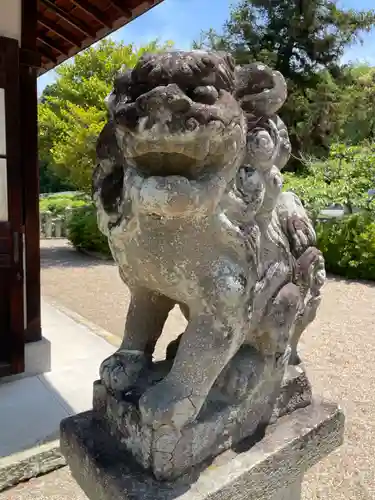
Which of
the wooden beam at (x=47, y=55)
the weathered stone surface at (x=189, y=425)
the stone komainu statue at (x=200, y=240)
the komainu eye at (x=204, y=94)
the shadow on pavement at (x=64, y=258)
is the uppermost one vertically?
the wooden beam at (x=47, y=55)

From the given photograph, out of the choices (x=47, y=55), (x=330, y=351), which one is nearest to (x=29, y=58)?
(x=47, y=55)

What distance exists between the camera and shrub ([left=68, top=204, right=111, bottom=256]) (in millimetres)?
8570

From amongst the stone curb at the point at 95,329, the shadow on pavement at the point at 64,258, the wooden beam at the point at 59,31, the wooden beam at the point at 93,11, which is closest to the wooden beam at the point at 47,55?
the wooden beam at the point at 59,31

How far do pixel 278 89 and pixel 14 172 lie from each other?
6.71ft

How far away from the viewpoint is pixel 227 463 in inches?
42.6

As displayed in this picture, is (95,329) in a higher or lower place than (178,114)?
lower

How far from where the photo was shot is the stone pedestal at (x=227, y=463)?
0.99 metres

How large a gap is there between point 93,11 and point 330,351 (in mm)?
3353

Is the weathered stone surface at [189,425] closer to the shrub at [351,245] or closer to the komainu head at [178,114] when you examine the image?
the komainu head at [178,114]

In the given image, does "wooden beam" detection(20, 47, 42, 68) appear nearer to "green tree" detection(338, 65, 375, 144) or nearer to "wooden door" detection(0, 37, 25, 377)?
"wooden door" detection(0, 37, 25, 377)

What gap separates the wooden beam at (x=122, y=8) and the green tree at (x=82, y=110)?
442cm

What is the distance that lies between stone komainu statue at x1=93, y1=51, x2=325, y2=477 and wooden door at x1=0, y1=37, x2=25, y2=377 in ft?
5.86

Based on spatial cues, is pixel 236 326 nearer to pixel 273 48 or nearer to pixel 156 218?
pixel 156 218

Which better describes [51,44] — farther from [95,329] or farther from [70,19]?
[95,329]
